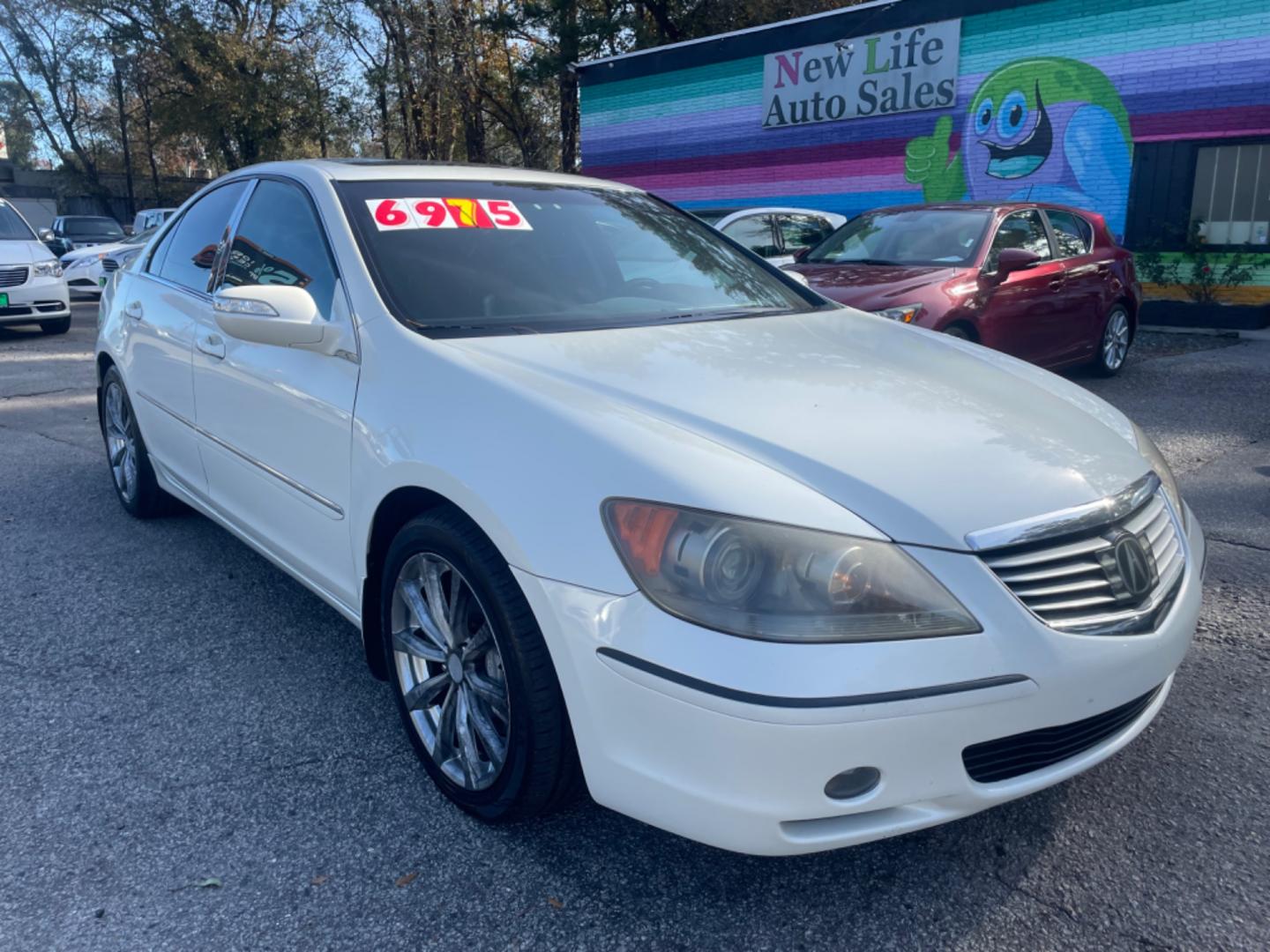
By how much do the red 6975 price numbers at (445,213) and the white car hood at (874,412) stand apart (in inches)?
25.2

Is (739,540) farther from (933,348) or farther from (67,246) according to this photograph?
(67,246)

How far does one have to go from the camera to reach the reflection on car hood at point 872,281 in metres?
6.75

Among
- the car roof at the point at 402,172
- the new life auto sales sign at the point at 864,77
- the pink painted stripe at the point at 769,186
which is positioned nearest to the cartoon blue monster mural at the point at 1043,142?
the new life auto sales sign at the point at 864,77

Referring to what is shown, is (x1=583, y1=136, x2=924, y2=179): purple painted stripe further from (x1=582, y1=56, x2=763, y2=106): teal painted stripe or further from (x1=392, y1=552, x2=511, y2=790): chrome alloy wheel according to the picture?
(x1=392, y1=552, x2=511, y2=790): chrome alloy wheel

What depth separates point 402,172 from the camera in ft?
11.4

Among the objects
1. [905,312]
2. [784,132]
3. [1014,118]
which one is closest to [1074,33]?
[1014,118]

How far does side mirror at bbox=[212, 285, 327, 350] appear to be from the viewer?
112 inches

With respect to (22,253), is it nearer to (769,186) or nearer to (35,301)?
(35,301)

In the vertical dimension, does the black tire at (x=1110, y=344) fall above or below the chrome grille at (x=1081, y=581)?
below

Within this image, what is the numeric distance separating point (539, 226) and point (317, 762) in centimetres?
177

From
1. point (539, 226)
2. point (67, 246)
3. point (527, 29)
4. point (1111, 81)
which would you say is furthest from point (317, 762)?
point (527, 29)

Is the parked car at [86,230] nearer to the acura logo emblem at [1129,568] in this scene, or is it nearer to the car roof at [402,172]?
the car roof at [402,172]

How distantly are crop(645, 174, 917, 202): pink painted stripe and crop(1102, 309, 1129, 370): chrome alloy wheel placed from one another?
8.36 meters

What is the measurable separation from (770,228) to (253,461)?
8.04 meters
